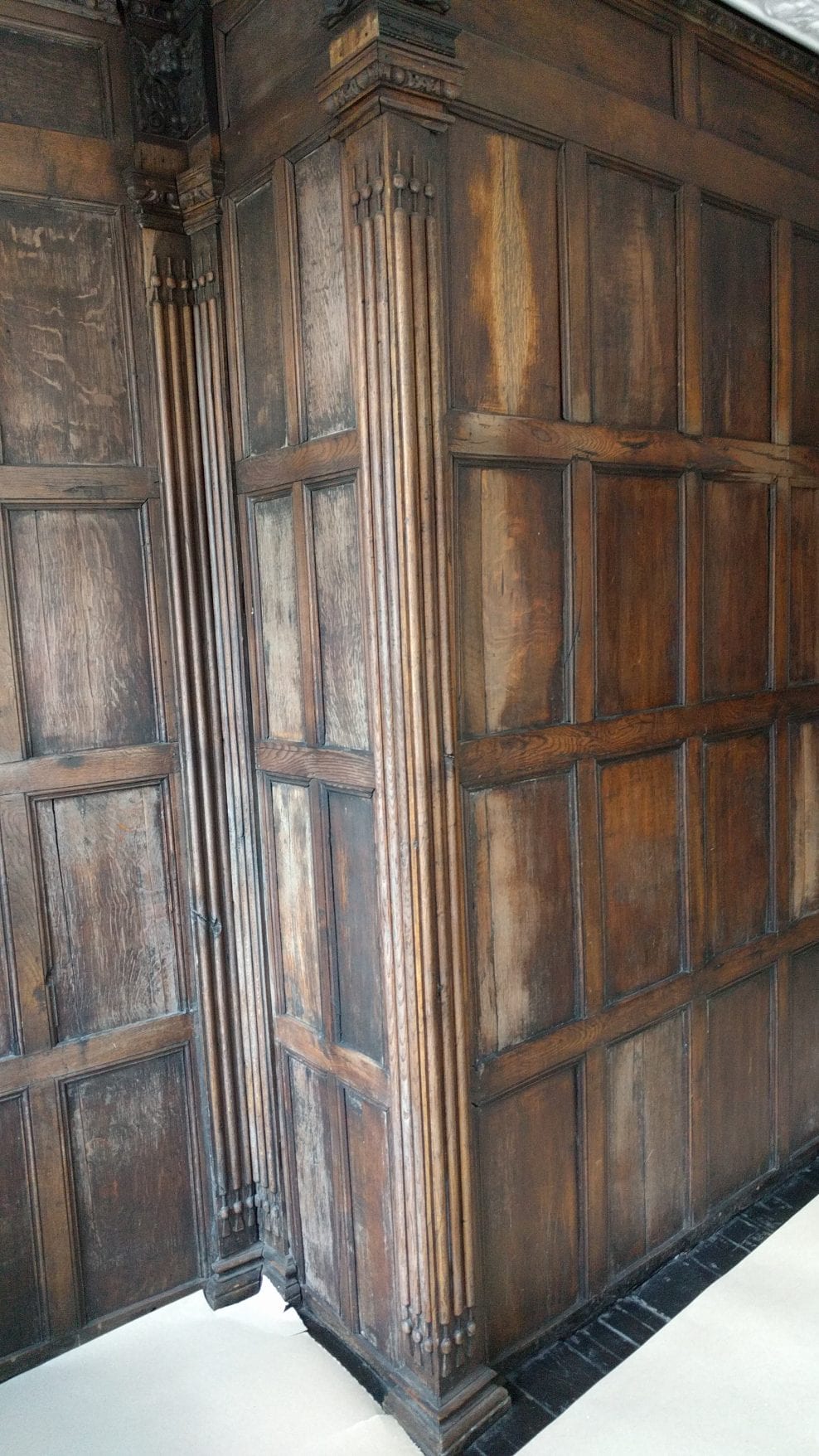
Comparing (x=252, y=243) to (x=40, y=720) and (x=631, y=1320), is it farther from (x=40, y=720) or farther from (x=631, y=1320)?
(x=631, y=1320)

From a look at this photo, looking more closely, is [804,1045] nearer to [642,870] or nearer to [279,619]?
[642,870]

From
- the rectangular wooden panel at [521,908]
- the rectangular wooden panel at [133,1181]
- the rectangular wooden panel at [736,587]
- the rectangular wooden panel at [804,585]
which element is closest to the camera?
the rectangular wooden panel at [521,908]

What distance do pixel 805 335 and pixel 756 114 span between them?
49 centimetres

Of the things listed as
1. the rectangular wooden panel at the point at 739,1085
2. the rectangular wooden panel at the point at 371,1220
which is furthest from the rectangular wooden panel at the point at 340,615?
the rectangular wooden panel at the point at 739,1085

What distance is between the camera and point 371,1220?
6.06 feet

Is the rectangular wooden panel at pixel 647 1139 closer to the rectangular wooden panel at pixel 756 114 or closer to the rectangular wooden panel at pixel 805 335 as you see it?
the rectangular wooden panel at pixel 805 335

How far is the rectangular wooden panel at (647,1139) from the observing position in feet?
6.71

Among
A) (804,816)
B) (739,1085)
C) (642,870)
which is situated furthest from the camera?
(804,816)

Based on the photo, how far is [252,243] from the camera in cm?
186

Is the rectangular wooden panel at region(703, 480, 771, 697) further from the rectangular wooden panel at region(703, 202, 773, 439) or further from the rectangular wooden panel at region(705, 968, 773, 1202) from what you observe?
the rectangular wooden panel at region(705, 968, 773, 1202)

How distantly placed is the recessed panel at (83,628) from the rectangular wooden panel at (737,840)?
1.26 m

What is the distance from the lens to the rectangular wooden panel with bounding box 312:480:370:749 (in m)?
1.71

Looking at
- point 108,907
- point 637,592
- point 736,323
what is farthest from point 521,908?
point 736,323

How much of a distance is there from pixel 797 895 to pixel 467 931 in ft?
3.79
